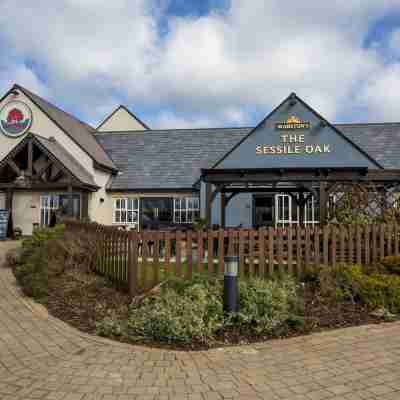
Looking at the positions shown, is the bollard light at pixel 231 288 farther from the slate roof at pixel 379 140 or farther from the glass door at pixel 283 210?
the slate roof at pixel 379 140

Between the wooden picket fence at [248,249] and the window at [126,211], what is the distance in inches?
497

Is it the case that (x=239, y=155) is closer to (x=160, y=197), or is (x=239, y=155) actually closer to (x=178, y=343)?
(x=160, y=197)

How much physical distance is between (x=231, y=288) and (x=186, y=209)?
15142mm

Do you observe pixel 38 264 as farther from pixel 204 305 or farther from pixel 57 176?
pixel 57 176

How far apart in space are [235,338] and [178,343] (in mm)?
814

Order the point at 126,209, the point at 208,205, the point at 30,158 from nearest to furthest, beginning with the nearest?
1. the point at 208,205
2. the point at 30,158
3. the point at 126,209

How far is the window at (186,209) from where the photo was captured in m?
20.8

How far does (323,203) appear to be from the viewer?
12.4 metres

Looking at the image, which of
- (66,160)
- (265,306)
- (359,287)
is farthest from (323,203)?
(66,160)

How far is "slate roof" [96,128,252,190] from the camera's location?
2131cm

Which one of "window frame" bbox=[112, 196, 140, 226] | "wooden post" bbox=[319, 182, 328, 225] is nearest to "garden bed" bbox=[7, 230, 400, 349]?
"wooden post" bbox=[319, 182, 328, 225]

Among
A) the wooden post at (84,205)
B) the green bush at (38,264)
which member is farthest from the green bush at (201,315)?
the wooden post at (84,205)

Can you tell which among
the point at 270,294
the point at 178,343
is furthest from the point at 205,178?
the point at 178,343

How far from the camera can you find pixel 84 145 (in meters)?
21.0
